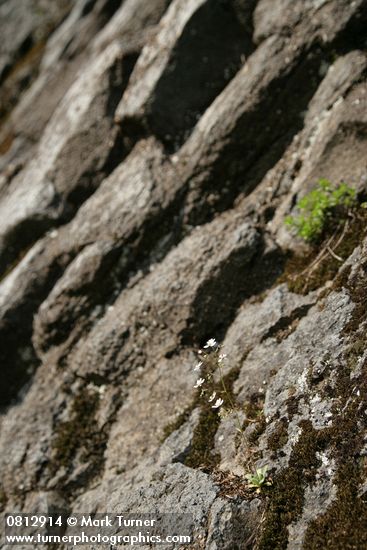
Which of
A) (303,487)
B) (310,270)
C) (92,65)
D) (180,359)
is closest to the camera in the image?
(303,487)

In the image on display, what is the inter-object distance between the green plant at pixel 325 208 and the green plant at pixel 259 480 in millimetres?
3616

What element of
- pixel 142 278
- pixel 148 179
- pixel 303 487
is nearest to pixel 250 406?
pixel 303 487

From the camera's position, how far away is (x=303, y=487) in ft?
16.1

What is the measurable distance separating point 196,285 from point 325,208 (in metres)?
2.28

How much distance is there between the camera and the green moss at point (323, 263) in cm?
679

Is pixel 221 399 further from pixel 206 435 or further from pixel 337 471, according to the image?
pixel 337 471

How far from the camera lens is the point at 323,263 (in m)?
6.96

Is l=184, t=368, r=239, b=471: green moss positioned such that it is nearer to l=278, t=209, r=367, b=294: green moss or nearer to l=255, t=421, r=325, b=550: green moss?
l=255, t=421, r=325, b=550: green moss

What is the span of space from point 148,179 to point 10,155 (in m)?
6.10

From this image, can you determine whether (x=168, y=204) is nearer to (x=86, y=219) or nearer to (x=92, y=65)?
(x=86, y=219)

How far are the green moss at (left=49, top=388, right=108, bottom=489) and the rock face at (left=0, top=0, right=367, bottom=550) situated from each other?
0.03 m

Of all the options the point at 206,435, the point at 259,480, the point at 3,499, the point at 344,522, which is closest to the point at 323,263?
the point at 206,435

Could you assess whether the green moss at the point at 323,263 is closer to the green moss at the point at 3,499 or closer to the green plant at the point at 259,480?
the green plant at the point at 259,480

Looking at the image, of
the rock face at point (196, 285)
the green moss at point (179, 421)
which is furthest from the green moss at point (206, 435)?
the green moss at point (179, 421)
